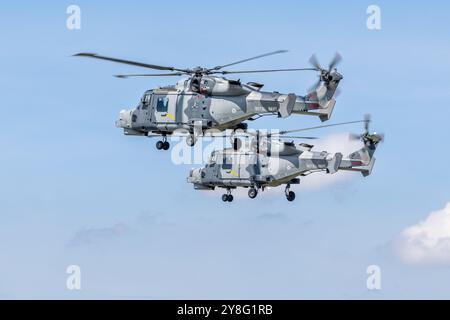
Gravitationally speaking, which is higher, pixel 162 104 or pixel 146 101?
pixel 146 101

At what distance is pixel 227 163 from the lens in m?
120

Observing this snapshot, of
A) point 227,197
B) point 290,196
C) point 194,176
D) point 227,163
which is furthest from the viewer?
point 194,176

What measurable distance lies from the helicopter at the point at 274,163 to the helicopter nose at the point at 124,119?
16401 millimetres

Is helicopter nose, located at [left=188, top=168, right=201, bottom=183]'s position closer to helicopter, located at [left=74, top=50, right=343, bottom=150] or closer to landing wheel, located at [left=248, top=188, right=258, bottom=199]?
landing wheel, located at [left=248, top=188, right=258, bottom=199]

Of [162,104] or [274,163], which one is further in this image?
[274,163]

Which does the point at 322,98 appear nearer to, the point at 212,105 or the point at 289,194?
the point at 212,105

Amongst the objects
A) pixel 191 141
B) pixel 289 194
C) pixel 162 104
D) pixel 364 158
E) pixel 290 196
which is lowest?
Answer: pixel 290 196

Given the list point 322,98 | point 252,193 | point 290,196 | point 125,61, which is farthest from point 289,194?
point 125,61

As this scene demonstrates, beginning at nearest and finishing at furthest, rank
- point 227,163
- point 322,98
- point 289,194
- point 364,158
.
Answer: point 322,98
point 364,158
point 289,194
point 227,163

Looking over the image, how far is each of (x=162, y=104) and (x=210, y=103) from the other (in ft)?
18.0
